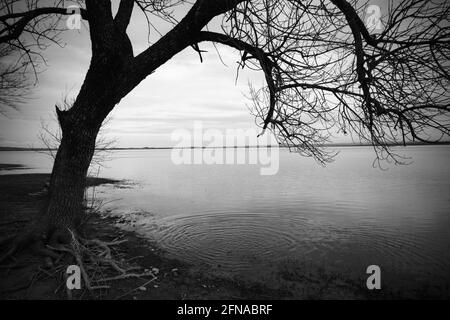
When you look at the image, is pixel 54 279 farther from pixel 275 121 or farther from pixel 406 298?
pixel 406 298

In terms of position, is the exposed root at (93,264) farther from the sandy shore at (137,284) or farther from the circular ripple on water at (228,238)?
the circular ripple on water at (228,238)

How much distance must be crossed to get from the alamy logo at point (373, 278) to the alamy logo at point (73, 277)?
6286 mm

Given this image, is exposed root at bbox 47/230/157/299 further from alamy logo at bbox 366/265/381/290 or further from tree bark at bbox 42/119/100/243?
alamy logo at bbox 366/265/381/290

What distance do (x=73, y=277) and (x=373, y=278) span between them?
6.82 metres

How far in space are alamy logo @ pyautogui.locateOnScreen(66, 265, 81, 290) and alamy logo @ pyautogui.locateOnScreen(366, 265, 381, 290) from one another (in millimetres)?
6286

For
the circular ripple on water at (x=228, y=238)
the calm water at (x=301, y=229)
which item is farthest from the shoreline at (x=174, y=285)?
the circular ripple on water at (x=228, y=238)

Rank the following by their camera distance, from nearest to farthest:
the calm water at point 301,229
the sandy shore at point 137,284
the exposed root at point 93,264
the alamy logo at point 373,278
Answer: the sandy shore at point 137,284
the exposed root at point 93,264
the alamy logo at point 373,278
the calm water at point 301,229

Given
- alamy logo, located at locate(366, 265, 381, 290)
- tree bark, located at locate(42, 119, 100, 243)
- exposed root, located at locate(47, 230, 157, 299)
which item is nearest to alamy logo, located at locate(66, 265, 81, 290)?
exposed root, located at locate(47, 230, 157, 299)

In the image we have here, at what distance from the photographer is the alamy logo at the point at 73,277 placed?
495cm

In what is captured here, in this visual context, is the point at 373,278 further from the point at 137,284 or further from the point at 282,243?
the point at 137,284
